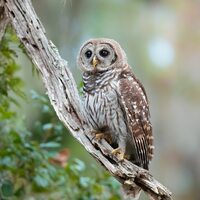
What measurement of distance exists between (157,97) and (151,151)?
5.20m

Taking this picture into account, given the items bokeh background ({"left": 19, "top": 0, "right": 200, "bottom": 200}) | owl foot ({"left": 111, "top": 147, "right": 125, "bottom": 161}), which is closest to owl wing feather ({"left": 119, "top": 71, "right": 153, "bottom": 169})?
owl foot ({"left": 111, "top": 147, "right": 125, "bottom": 161})

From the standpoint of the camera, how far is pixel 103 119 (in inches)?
159

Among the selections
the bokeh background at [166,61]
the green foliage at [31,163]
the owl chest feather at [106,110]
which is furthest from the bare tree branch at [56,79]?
the bokeh background at [166,61]

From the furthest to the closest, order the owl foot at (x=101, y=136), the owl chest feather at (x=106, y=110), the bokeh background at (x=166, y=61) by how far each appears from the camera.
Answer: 1. the bokeh background at (x=166, y=61)
2. the owl chest feather at (x=106, y=110)
3. the owl foot at (x=101, y=136)

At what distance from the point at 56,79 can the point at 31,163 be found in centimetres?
76

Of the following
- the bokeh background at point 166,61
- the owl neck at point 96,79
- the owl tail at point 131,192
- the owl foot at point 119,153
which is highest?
the bokeh background at point 166,61

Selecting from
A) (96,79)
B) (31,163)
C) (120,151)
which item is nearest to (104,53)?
(96,79)

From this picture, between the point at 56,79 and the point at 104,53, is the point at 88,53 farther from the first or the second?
the point at 56,79

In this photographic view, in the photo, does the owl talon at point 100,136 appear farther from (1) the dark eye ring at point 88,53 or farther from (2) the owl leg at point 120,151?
(1) the dark eye ring at point 88,53

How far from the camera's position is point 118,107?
13.2ft

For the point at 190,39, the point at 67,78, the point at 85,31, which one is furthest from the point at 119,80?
the point at 190,39

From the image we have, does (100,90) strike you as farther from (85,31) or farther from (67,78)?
(85,31)

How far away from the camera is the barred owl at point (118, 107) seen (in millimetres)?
3988

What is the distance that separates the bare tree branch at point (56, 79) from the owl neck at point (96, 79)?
0.88 ft
